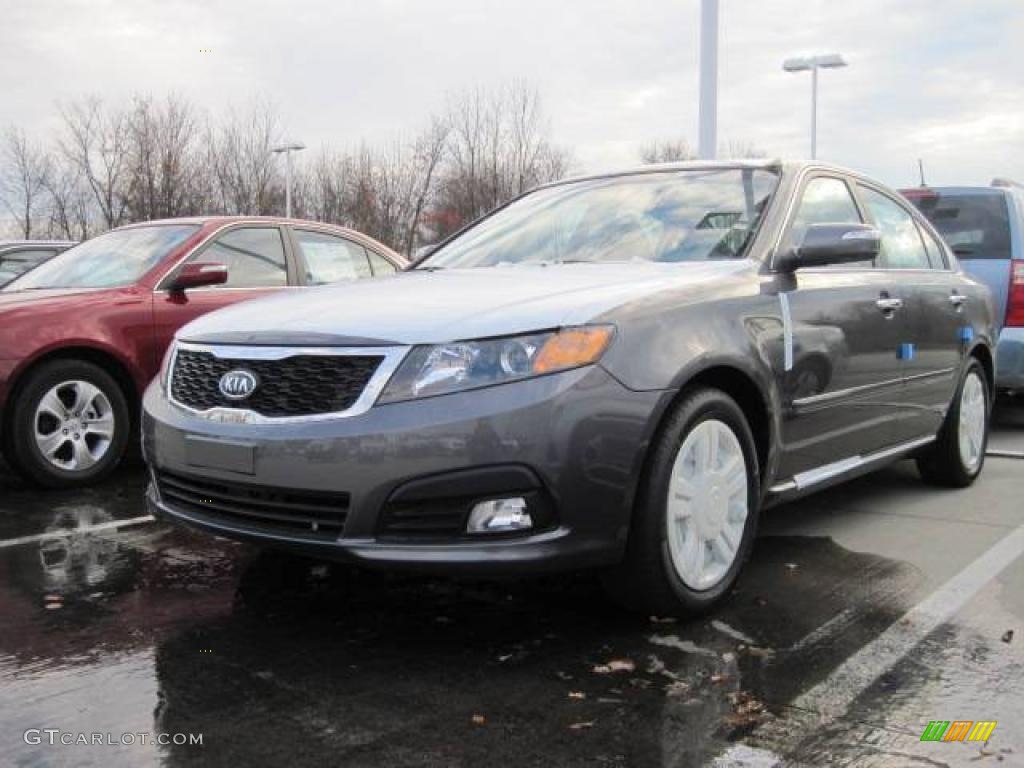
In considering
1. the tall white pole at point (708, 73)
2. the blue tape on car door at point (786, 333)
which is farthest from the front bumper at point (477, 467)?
the tall white pole at point (708, 73)

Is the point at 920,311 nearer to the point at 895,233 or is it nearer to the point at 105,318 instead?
the point at 895,233

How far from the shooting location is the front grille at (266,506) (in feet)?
9.91

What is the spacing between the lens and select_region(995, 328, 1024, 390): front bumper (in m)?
7.02

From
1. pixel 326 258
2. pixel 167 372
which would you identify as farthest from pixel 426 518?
pixel 326 258

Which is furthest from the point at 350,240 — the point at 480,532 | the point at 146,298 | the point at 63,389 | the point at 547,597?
the point at 480,532

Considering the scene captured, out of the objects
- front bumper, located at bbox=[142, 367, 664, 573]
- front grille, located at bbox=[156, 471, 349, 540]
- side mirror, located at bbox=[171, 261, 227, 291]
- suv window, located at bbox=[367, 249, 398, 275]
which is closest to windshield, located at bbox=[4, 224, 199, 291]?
side mirror, located at bbox=[171, 261, 227, 291]

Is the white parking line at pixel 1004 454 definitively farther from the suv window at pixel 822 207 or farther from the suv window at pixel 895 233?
the suv window at pixel 822 207

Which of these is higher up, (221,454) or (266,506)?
(221,454)

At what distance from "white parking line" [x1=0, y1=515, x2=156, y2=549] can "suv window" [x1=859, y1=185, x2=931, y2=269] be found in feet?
11.9

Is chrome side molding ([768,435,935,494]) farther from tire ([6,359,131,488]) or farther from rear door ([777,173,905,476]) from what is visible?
tire ([6,359,131,488])

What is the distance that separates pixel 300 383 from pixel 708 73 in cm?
986

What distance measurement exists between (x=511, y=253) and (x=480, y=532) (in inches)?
67.3

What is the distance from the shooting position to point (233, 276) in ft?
21.3

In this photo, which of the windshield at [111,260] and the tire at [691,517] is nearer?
the tire at [691,517]
